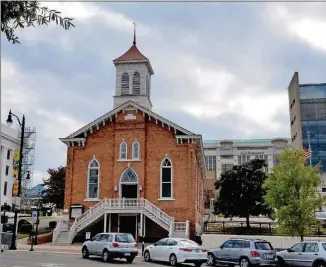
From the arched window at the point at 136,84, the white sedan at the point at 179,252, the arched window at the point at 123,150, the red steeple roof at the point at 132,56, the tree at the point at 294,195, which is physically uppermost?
the red steeple roof at the point at 132,56

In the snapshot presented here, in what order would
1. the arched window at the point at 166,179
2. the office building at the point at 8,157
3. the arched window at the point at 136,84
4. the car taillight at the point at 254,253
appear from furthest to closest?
the office building at the point at 8,157 < the arched window at the point at 136,84 < the arched window at the point at 166,179 < the car taillight at the point at 254,253

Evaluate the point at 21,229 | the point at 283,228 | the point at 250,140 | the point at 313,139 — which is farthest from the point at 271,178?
the point at 250,140

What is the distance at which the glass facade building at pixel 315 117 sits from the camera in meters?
94.7

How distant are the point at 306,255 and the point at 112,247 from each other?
9.55 meters

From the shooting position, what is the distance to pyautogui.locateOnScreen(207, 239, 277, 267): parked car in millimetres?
20453

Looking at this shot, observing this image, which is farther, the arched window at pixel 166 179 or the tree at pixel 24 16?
the arched window at pixel 166 179

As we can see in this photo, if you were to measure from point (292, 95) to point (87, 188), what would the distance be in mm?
73419

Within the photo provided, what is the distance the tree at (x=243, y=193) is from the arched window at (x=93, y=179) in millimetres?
10817

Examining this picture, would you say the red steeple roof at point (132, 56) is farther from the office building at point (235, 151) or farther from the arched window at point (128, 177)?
the office building at point (235, 151)

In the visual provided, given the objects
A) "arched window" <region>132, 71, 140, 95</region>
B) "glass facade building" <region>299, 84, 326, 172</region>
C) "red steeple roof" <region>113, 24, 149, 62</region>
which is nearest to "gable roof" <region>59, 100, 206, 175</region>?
"arched window" <region>132, 71, 140, 95</region>

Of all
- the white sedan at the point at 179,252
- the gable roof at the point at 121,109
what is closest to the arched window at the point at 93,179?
the gable roof at the point at 121,109

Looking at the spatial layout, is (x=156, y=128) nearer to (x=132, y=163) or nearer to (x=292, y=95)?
(x=132, y=163)

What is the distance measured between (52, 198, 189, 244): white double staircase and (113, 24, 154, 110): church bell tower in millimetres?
11888

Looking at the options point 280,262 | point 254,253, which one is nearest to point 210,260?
point 254,253
